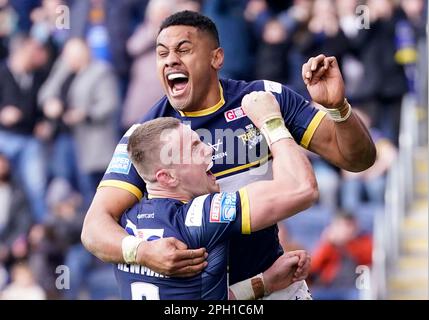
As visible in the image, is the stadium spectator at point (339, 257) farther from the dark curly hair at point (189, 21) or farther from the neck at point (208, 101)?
the dark curly hair at point (189, 21)

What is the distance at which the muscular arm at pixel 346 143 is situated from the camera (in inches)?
195

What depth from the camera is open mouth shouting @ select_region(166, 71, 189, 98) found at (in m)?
4.99

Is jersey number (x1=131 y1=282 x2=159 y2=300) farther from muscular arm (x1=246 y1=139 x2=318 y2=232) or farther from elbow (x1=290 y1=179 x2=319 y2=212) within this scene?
elbow (x1=290 y1=179 x2=319 y2=212)

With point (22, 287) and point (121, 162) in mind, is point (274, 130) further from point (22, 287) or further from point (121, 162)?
point (22, 287)

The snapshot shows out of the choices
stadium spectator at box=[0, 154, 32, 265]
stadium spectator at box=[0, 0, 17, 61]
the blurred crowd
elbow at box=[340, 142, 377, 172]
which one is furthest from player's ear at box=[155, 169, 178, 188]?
stadium spectator at box=[0, 0, 17, 61]

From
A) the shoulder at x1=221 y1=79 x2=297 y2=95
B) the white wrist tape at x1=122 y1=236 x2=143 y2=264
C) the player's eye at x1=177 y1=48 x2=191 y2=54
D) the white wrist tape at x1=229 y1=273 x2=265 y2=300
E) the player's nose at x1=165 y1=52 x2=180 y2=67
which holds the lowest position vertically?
the white wrist tape at x1=229 y1=273 x2=265 y2=300

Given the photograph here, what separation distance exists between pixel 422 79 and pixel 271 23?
138cm

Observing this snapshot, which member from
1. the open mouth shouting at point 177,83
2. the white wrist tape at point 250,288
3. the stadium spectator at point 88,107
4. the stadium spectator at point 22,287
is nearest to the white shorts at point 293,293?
the white wrist tape at point 250,288

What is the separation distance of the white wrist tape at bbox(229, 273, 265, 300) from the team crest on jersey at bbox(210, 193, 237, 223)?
1.82 ft

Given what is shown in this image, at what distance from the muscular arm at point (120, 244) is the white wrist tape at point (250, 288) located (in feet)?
1.62

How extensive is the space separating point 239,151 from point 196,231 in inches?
23.0

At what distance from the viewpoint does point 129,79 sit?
9.45 m

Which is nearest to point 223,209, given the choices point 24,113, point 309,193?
point 309,193

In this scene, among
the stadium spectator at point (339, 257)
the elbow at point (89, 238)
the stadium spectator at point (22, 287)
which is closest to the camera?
the elbow at point (89, 238)
